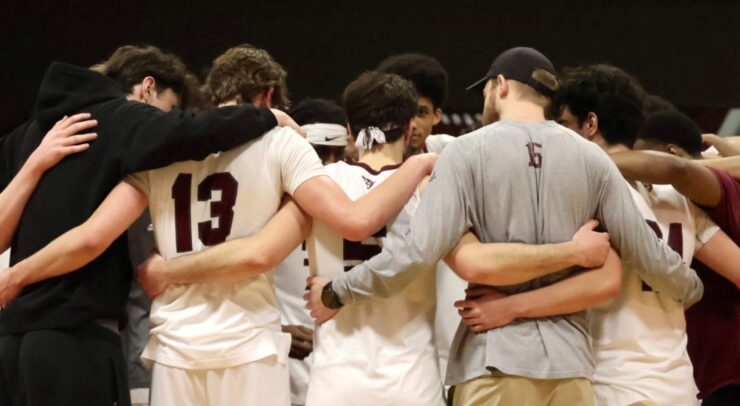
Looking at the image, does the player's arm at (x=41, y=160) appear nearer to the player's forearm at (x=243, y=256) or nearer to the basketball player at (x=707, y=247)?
the player's forearm at (x=243, y=256)

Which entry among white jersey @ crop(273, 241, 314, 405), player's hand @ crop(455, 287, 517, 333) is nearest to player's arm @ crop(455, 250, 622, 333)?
player's hand @ crop(455, 287, 517, 333)

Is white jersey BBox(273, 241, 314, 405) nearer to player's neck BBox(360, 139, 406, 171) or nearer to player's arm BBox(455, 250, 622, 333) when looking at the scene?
player's neck BBox(360, 139, 406, 171)

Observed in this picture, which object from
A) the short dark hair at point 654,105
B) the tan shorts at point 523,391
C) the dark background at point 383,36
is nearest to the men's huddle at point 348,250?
the tan shorts at point 523,391

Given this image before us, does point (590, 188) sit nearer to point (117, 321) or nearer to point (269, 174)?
point (269, 174)

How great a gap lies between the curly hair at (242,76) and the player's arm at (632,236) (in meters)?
1.22

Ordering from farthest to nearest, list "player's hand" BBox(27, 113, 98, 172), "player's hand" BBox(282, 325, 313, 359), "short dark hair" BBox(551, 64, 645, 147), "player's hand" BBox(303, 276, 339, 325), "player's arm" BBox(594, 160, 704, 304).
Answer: "player's hand" BBox(282, 325, 313, 359) → "short dark hair" BBox(551, 64, 645, 147) → "player's hand" BBox(27, 113, 98, 172) → "player's hand" BBox(303, 276, 339, 325) → "player's arm" BBox(594, 160, 704, 304)

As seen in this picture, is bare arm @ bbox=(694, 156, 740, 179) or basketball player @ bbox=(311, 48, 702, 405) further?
bare arm @ bbox=(694, 156, 740, 179)

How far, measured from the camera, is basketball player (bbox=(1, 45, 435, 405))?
3.42 meters

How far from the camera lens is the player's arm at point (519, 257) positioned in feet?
10.6

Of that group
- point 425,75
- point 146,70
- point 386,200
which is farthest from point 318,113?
point 386,200

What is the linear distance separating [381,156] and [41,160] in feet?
3.83

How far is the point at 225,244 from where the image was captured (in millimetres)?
3465

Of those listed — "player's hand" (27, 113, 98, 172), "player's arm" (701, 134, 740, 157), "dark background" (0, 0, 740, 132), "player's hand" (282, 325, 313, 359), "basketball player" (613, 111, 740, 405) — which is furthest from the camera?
"dark background" (0, 0, 740, 132)

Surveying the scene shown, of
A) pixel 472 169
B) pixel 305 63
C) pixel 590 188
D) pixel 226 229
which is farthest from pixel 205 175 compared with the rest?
pixel 305 63
